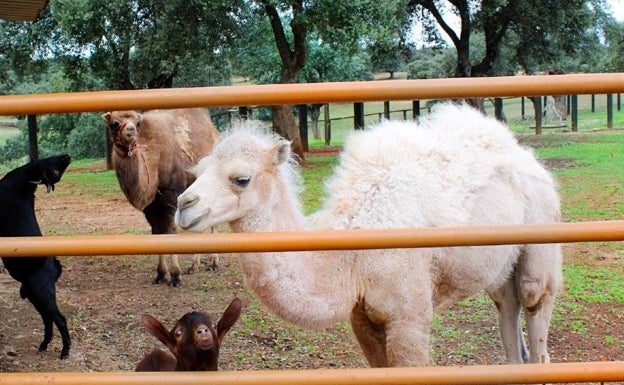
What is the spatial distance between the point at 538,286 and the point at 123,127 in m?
4.80

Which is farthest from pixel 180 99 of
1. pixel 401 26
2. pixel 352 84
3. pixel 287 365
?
pixel 401 26

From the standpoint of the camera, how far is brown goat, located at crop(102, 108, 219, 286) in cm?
815

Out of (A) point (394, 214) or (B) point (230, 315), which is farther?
(A) point (394, 214)

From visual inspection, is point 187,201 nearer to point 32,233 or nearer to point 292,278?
point 292,278

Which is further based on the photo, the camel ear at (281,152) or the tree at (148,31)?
the tree at (148,31)

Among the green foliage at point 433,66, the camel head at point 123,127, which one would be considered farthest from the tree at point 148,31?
the green foliage at point 433,66

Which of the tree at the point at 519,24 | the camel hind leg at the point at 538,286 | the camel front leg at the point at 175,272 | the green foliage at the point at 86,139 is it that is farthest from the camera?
the green foliage at the point at 86,139

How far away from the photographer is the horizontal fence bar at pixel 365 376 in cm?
201

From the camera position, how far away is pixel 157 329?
3922mm

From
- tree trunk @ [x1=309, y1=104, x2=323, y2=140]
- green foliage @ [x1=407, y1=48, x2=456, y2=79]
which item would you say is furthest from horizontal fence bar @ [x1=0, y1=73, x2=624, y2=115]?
green foliage @ [x1=407, y1=48, x2=456, y2=79]

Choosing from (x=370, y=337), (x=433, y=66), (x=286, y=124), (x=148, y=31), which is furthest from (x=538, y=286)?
(x=433, y=66)

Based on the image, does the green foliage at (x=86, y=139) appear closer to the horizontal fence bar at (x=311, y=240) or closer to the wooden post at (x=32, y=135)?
the wooden post at (x=32, y=135)

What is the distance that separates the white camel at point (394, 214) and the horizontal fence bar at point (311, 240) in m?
1.44

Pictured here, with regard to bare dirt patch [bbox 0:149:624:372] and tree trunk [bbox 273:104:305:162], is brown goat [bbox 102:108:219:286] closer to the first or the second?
bare dirt patch [bbox 0:149:624:372]
